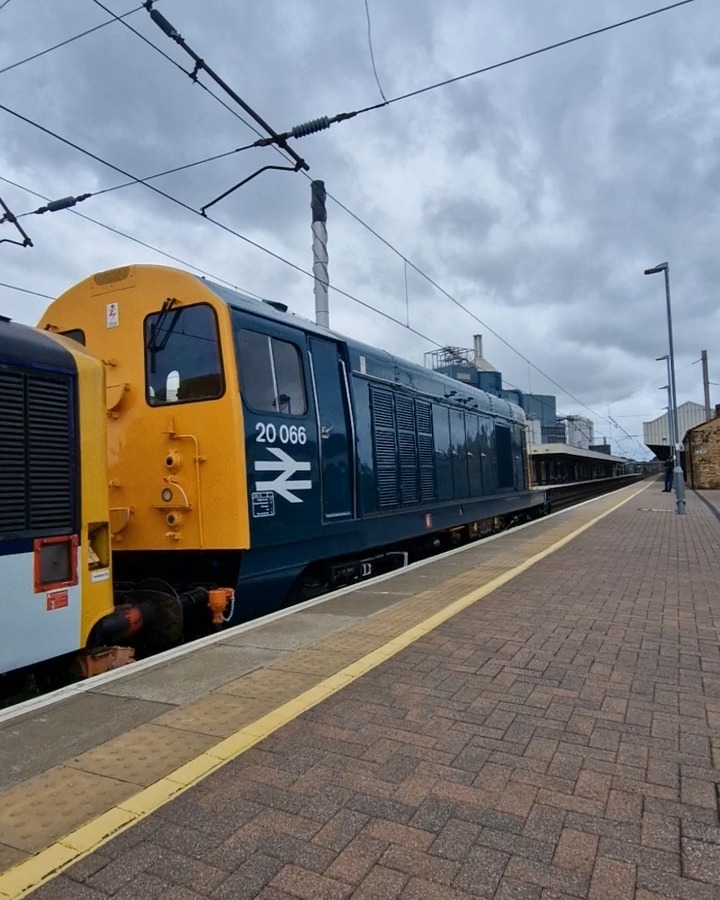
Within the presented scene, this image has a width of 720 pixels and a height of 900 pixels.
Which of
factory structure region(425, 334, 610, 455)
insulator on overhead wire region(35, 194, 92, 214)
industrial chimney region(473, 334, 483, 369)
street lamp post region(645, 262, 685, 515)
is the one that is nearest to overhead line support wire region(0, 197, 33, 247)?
insulator on overhead wire region(35, 194, 92, 214)

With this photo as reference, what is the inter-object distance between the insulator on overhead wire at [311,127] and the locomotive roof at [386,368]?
2.33m

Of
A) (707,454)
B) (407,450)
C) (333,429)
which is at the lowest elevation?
(407,450)

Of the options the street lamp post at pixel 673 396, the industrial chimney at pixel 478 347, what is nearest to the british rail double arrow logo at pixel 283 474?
the street lamp post at pixel 673 396

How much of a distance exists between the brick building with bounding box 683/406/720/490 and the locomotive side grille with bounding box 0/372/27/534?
3618 centimetres

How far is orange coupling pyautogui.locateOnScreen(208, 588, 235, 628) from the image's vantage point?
5438 mm

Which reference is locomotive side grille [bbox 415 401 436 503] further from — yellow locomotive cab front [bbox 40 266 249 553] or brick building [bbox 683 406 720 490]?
brick building [bbox 683 406 720 490]

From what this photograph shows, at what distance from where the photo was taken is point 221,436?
213 inches

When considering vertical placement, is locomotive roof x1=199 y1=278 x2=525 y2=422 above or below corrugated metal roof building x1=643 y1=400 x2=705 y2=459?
below

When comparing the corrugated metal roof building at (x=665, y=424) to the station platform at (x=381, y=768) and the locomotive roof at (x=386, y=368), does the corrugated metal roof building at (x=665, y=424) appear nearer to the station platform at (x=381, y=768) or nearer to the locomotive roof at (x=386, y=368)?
the locomotive roof at (x=386, y=368)

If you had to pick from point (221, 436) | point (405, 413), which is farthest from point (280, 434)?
point (405, 413)

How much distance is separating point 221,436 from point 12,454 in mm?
1756

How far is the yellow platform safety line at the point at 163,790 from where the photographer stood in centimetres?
235

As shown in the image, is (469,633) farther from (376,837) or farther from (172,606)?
(376,837)

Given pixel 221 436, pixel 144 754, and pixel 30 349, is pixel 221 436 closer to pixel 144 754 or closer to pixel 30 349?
pixel 30 349
